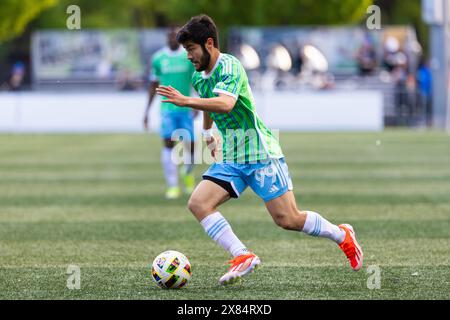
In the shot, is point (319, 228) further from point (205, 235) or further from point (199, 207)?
point (205, 235)

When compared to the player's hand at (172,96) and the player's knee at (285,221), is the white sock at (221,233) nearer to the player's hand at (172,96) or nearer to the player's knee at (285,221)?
the player's knee at (285,221)

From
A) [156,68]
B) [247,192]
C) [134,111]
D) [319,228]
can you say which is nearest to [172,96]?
[319,228]

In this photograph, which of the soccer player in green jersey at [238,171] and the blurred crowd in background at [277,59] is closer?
the soccer player in green jersey at [238,171]

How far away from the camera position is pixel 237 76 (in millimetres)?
8727

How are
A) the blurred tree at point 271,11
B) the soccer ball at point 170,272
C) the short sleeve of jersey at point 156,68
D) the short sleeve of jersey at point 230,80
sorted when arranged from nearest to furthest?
the short sleeve of jersey at point 230,80 → the soccer ball at point 170,272 → the short sleeve of jersey at point 156,68 → the blurred tree at point 271,11

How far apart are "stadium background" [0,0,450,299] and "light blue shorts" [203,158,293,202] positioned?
744 mm

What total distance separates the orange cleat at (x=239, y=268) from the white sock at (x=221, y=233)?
0.34 ft

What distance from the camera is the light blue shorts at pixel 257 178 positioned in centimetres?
895

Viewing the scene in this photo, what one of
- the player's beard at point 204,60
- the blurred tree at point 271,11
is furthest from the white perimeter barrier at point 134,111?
the player's beard at point 204,60

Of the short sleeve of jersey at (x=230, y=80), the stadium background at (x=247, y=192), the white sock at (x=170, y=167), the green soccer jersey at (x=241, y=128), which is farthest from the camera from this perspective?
the white sock at (x=170, y=167)

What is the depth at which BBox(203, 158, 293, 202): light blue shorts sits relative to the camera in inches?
352

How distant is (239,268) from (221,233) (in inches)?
13.9

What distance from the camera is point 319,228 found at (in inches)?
362
